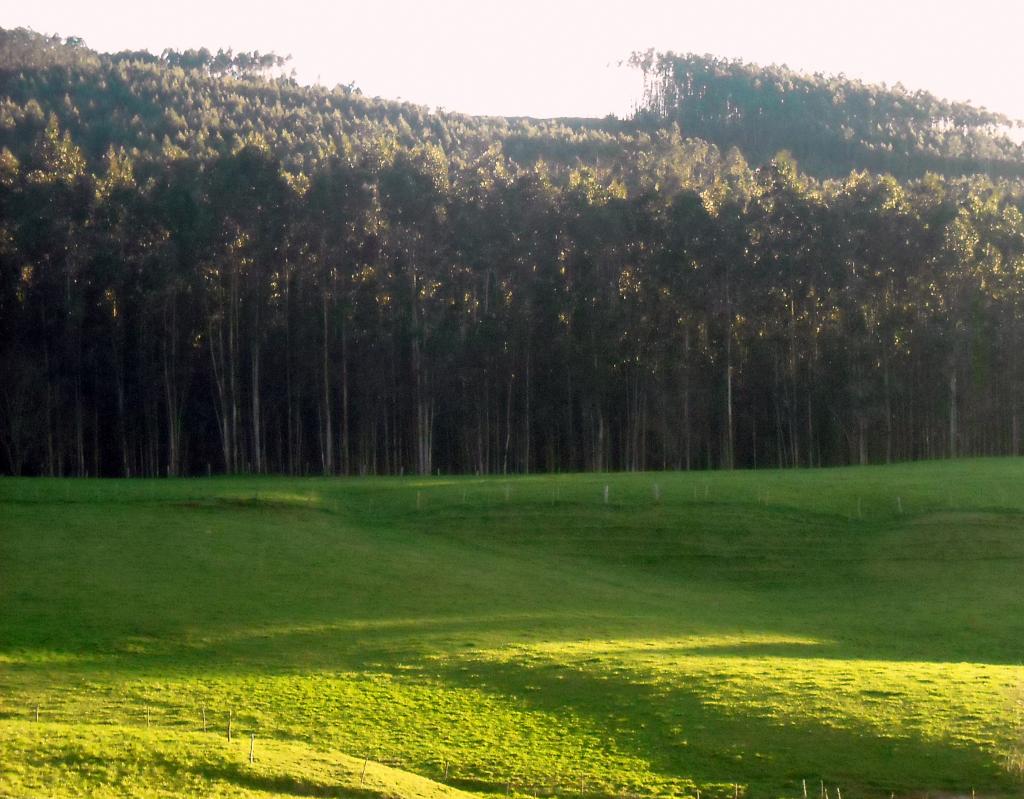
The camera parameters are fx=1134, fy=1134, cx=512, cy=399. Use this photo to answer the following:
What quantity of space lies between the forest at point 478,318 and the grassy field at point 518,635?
18.3 meters

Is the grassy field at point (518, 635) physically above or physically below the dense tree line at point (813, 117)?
below

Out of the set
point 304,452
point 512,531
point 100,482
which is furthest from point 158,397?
point 512,531

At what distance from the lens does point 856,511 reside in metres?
45.9

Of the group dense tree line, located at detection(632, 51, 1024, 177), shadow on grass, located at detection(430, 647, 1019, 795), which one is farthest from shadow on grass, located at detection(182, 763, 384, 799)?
dense tree line, located at detection(632, 51, 1024, 177)

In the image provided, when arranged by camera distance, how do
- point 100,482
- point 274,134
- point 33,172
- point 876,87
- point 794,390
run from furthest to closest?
point 876,87 → point 274,134 → point 794,390 → point 33,172 → point 100,482

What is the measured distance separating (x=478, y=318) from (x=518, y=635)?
4658cm

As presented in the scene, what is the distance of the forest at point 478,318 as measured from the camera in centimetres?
6956

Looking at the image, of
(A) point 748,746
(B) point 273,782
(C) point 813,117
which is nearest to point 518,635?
(A) point 748,746

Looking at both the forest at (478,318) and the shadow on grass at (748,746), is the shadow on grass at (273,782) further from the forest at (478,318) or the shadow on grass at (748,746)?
the forest at (478,318)

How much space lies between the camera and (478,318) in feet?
246

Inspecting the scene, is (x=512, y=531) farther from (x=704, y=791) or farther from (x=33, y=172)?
(x=33, y=172)

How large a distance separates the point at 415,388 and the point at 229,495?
996 inches

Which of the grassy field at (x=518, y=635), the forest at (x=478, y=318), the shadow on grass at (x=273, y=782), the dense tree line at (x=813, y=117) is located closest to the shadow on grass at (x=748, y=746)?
the grassy field at (x=518, y=635)

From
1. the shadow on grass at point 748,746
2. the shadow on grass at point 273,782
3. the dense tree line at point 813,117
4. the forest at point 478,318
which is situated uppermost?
the dense tree line at point 813,117
